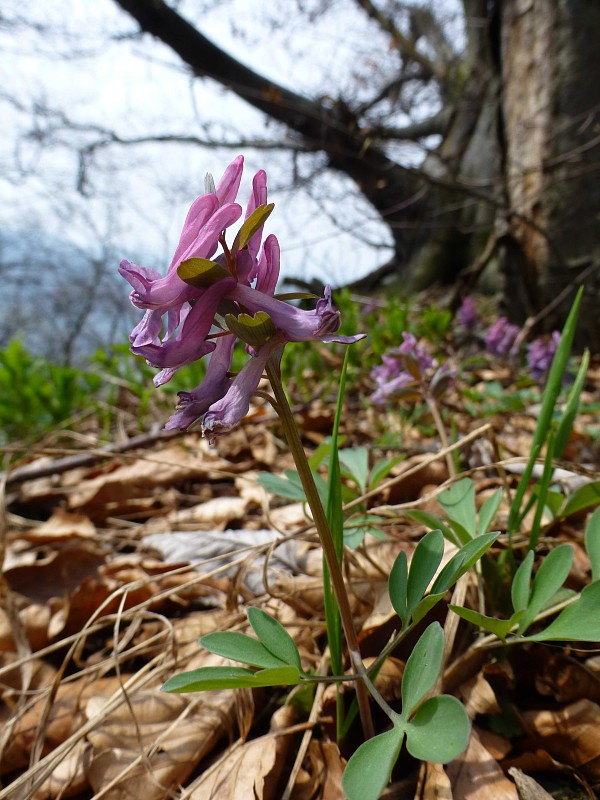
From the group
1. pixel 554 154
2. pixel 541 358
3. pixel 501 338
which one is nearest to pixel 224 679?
pixel 541 358

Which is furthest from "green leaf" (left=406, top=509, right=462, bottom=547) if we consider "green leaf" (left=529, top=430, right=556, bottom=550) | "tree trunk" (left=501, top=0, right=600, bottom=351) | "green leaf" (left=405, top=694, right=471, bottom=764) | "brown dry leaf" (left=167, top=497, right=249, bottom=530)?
"tree trunk" (left=501, top=0, right=600, bottom=351)

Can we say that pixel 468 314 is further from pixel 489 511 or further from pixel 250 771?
pixel 250 771

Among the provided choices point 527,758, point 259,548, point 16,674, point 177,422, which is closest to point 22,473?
point 16,674

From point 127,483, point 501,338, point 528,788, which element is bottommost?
point 528,788

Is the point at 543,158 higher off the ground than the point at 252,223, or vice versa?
the point at 543,158

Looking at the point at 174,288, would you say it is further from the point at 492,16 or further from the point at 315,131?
the point at 315,131

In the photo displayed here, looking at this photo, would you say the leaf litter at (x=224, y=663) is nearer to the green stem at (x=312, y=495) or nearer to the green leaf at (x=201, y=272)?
the green stem at (x=312, y=495)

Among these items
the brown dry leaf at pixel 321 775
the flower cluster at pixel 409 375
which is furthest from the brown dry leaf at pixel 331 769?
the flower cluster at pixel 409 375
